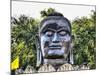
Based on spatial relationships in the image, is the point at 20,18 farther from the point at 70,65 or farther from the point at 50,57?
the point at 70,65

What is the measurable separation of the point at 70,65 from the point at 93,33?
34cm

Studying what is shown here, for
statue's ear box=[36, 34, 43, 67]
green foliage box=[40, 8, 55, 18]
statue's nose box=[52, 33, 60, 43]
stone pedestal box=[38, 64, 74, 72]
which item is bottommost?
stone pedestal box=[38, 64, 74, 72]

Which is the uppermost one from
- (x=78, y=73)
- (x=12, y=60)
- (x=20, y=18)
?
(x=20, y=18)

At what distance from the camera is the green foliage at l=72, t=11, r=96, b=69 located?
1.97 m

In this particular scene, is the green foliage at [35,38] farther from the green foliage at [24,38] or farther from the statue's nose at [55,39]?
the statue's nose at [55,39]

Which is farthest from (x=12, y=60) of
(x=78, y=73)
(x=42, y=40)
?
(x=78, y=73)

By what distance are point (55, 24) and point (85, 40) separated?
0.99 feet

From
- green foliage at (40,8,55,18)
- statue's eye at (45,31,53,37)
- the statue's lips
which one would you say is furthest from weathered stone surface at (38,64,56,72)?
green foliage at (40,8,55,18)

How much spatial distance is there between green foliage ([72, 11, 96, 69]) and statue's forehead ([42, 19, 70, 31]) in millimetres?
71

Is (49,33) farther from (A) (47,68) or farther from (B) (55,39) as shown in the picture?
(A) (47,68)

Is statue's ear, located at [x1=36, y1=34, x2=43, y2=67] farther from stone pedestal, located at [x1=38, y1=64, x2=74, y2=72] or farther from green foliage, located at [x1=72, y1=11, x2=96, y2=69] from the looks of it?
green foliage, located at [x1=72, y1=11, x2=96, y2=69]

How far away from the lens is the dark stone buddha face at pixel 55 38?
1.89m

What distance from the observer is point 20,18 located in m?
1.81

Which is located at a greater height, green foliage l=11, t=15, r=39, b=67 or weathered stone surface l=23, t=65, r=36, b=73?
green foliage l=11, t=15, r=39, b=67
